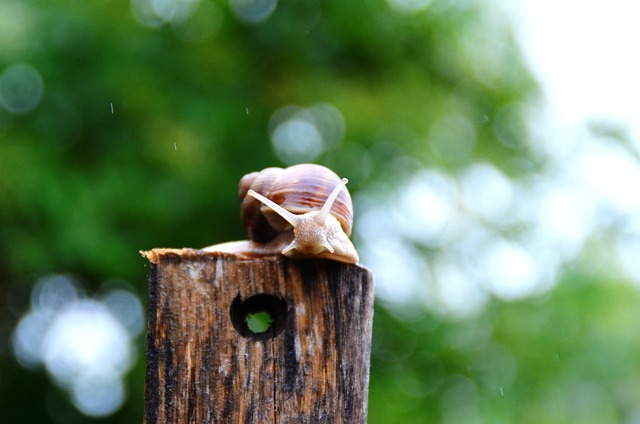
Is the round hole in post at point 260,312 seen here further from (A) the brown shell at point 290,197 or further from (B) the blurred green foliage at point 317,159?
(B) the blurred green foliage at point 317,159

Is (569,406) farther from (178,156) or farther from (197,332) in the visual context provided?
(197,332)

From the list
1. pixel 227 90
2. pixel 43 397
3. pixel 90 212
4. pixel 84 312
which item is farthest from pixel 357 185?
pixel 43 397

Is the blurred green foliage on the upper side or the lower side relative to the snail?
upper

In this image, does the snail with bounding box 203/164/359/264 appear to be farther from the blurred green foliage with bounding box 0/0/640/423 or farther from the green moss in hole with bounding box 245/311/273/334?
the blurred green foliage with bounding box 0/0/640/423

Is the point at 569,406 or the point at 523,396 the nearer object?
the point at 523,396

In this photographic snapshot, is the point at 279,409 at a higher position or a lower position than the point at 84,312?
lower

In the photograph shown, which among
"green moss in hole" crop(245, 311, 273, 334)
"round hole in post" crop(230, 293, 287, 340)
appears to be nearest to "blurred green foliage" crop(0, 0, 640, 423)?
"green moss in hole" crop(245, 311, 273, 334)
